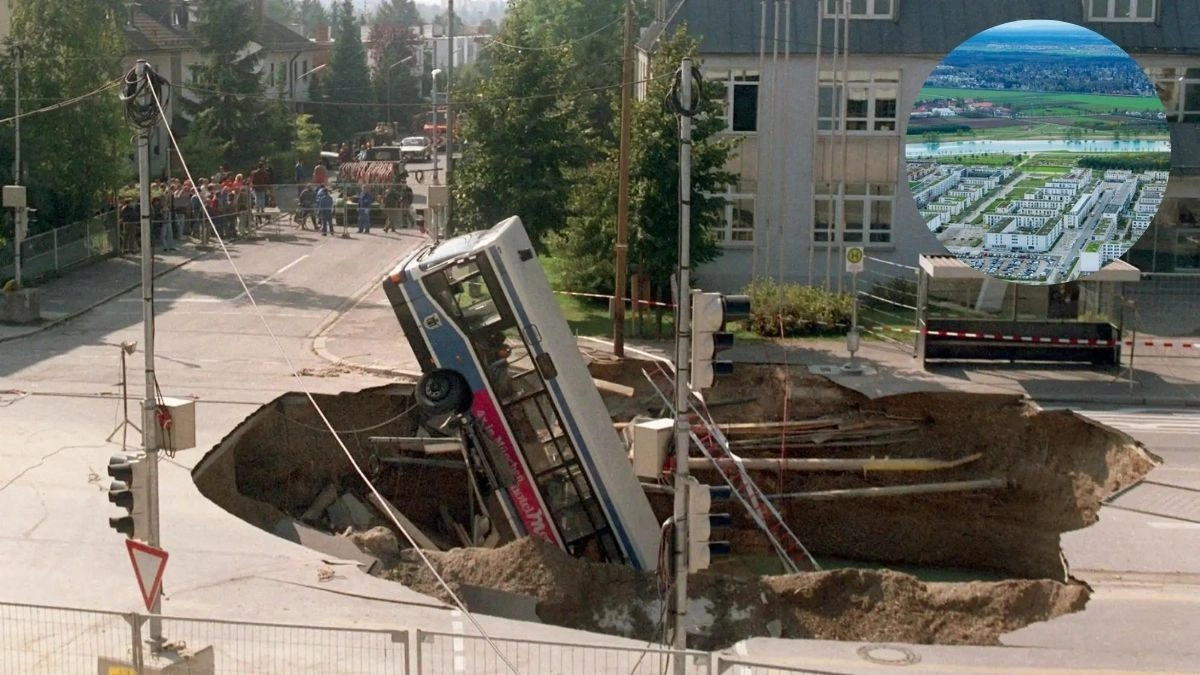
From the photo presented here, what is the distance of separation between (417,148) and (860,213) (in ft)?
105

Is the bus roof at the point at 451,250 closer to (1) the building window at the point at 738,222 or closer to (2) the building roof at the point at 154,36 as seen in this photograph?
(1) the building window at the point at 738,222

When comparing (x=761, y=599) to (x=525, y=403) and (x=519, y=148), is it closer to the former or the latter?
(x=525, y=403)

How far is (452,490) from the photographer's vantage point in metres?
21.1

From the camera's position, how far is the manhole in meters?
12.4

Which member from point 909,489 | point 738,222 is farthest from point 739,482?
point 738,222

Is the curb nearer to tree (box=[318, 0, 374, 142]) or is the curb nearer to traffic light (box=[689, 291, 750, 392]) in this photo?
traffic light (box=[689, 291, 750, 392])

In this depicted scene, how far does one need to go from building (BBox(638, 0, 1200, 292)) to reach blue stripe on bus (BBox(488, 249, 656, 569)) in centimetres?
1938

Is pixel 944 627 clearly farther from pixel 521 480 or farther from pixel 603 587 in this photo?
pixel 521 480

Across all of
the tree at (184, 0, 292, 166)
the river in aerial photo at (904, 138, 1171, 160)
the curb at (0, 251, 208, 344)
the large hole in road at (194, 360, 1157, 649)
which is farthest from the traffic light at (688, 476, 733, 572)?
the tree at (184, 0, 292, 166)

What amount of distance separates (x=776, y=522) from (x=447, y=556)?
7259 mm

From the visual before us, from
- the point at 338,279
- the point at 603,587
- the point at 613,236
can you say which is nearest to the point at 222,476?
the point at 603,587

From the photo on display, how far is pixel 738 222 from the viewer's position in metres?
37.2

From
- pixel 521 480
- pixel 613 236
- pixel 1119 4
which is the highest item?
pixel 1119 4

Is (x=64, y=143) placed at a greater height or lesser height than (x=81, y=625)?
greater
